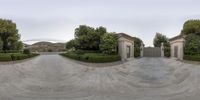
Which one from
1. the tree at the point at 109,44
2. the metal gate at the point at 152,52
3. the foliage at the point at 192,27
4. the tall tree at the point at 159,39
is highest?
the foliage at the point at 192,27

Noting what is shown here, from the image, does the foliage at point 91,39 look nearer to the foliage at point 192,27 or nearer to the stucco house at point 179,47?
the stucco house at point 179,47

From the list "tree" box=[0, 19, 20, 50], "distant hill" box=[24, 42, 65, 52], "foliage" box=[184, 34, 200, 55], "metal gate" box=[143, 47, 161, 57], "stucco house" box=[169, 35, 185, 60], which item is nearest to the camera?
"foliage" box=[184, 34, 200, 55]

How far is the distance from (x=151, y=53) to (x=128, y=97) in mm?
43634

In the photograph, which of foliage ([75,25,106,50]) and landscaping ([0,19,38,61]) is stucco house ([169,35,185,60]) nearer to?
foliage ([75,25,106,50])

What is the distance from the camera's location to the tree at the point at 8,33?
45500 mm

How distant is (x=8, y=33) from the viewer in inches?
1826

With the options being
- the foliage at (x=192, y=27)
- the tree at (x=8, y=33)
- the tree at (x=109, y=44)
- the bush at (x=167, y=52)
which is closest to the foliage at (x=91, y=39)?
the tree at (x=109, y=44)

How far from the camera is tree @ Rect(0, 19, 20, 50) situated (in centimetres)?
4550

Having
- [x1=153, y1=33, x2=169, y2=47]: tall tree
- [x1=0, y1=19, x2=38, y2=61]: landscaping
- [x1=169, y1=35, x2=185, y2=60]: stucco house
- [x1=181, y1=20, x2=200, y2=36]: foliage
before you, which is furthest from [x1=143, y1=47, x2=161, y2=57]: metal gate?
[x1=0, y1=19, x2=38, y2=61]: landscaping

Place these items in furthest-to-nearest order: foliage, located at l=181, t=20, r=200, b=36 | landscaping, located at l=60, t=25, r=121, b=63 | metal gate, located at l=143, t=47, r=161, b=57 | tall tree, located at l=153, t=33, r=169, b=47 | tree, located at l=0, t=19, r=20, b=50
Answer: tall tree, located at l=153, t=33, r=169, b=47
metal gate, located at l=143, t=47, r=161, b=57
foliage, located at l=181, t=20, r=200, b=36
tree, located at l=0, t=19, r=20, b=50
landscaping, located at l=60, t=25, r=121, b=63

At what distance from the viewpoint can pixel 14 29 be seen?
1871 inches

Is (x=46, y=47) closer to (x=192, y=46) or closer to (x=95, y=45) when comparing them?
(x=95, y=45)

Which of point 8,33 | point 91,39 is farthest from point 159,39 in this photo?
point 8,33

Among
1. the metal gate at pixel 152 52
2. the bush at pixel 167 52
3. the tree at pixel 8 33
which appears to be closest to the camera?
the tree at pixel 8 33
